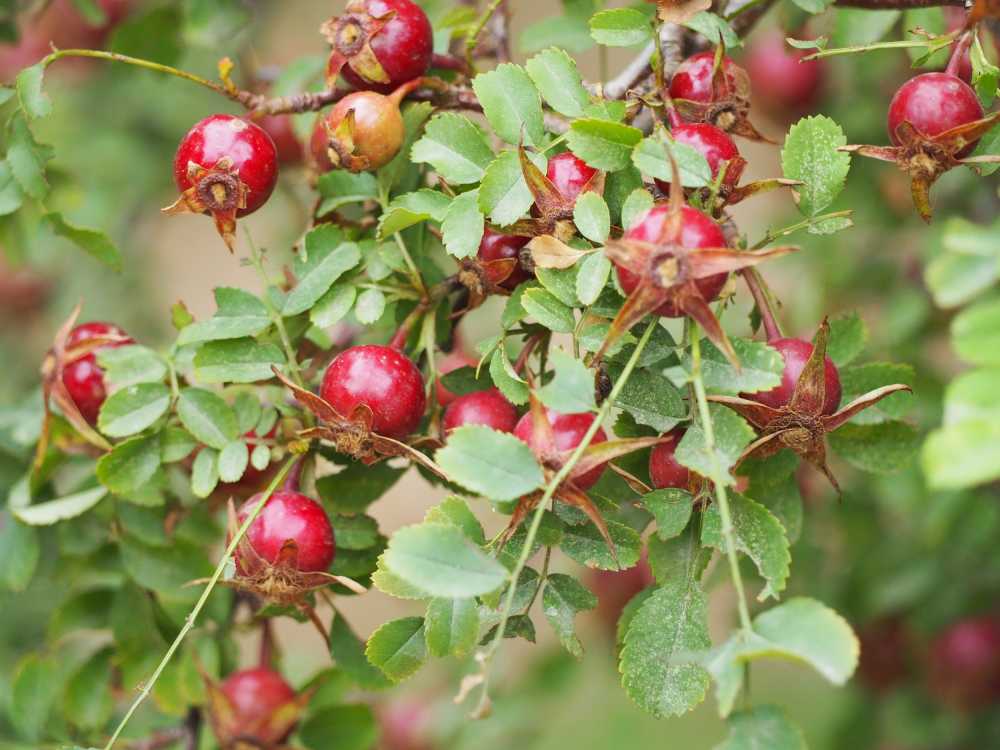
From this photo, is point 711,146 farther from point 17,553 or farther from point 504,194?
point 17,553

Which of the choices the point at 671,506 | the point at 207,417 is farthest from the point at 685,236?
the point at 207,417

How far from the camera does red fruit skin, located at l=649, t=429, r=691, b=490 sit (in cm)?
76

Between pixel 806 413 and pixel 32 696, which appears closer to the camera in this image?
pixel 806 413

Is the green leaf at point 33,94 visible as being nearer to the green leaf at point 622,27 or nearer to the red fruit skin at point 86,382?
the red fruit skin at point 86,382

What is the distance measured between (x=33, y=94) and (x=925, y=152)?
0.66 m

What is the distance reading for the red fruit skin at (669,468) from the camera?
76 centimetres

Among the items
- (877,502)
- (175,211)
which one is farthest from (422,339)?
(877,502)

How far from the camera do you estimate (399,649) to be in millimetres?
799

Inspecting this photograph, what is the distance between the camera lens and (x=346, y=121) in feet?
2.76

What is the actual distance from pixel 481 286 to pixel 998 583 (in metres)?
0.97

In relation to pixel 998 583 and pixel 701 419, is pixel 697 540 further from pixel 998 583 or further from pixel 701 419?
pixel 998 583

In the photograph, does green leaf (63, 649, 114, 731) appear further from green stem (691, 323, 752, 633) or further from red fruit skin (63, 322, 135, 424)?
green stem (691, 323, 752, 633)

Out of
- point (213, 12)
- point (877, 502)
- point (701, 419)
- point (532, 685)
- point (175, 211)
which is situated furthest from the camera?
point (532, 685)

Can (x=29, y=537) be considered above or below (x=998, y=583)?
above
